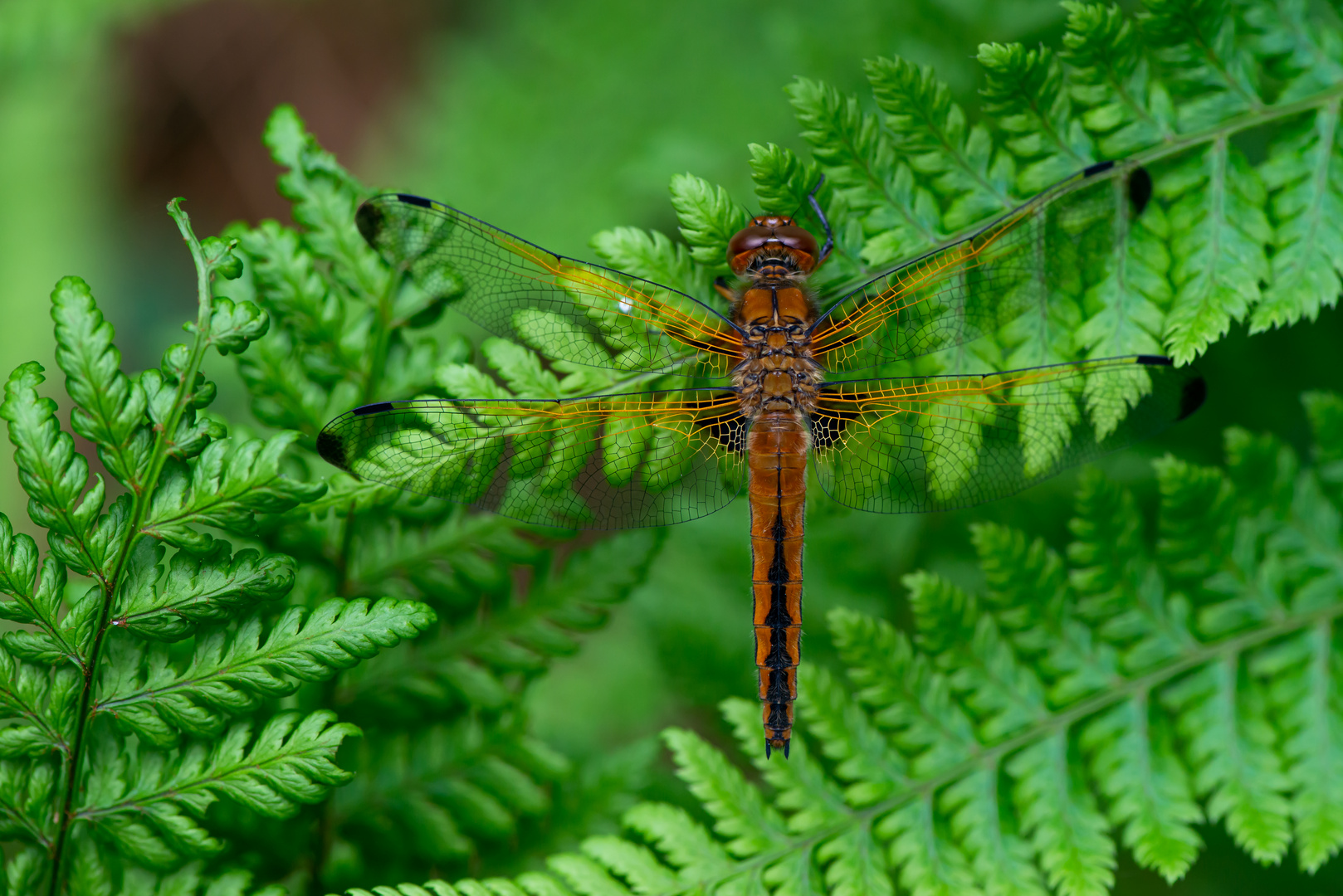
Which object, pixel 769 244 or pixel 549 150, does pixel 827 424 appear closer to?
pixel 769 244

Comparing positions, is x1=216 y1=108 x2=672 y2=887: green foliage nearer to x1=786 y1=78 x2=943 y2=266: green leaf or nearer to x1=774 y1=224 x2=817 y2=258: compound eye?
x1=774 y1=224 x2=817 y2=258: compound eye

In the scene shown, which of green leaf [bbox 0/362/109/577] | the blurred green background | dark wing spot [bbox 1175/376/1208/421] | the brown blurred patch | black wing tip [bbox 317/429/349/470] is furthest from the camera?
the brown blurred patch

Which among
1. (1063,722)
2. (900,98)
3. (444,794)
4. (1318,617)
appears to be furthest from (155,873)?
(1318,617)

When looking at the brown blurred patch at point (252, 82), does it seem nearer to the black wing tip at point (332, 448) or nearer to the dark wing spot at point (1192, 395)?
the black wing tip at point (332, 448)

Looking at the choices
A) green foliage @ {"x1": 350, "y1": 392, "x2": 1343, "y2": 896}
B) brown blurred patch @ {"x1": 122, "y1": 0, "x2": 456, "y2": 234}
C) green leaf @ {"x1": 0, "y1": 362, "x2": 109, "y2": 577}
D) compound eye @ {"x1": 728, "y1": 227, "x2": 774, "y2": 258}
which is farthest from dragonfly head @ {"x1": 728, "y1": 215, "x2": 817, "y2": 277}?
brown blurred patch @ {"x1": 122, "y1": 0, "x2": 456, "y2": 234}

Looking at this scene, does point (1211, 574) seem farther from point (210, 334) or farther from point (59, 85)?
point (59, 85)
